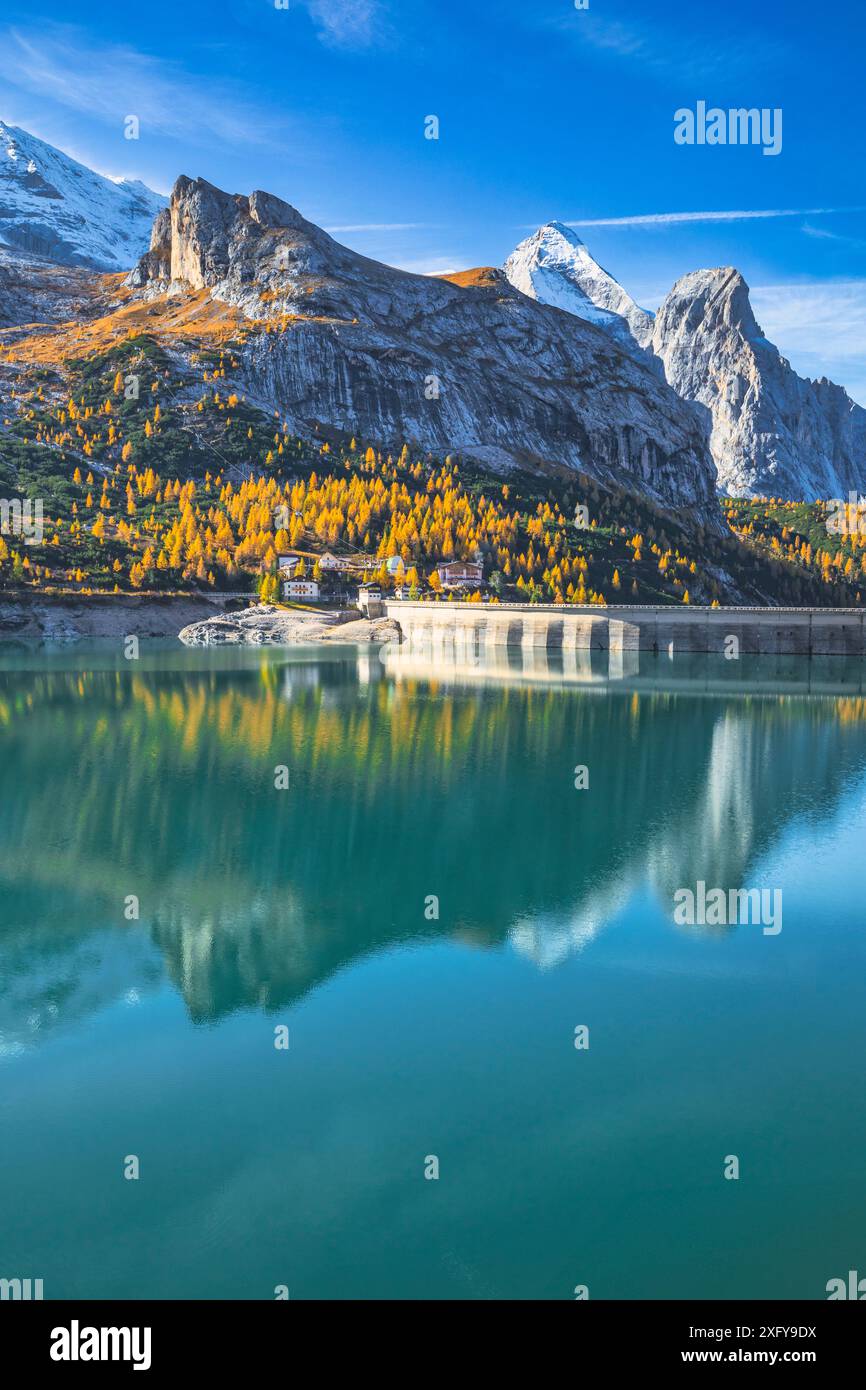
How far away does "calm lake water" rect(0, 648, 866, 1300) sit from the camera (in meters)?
15.0

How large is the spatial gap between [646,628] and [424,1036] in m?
122

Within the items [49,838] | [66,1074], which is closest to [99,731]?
[49,838]

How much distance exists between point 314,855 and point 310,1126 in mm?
17938

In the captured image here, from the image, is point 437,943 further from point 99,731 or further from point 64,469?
point 64,469

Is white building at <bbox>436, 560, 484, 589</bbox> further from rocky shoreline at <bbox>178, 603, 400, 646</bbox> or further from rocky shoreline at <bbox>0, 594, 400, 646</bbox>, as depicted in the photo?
rocky shoreline at <bbox>178, 603, 400, 646</bbox>

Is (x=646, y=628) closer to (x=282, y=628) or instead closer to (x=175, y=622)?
(x=282, y=628)

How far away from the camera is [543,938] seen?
28.0 metres

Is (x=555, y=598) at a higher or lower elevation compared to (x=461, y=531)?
lower
